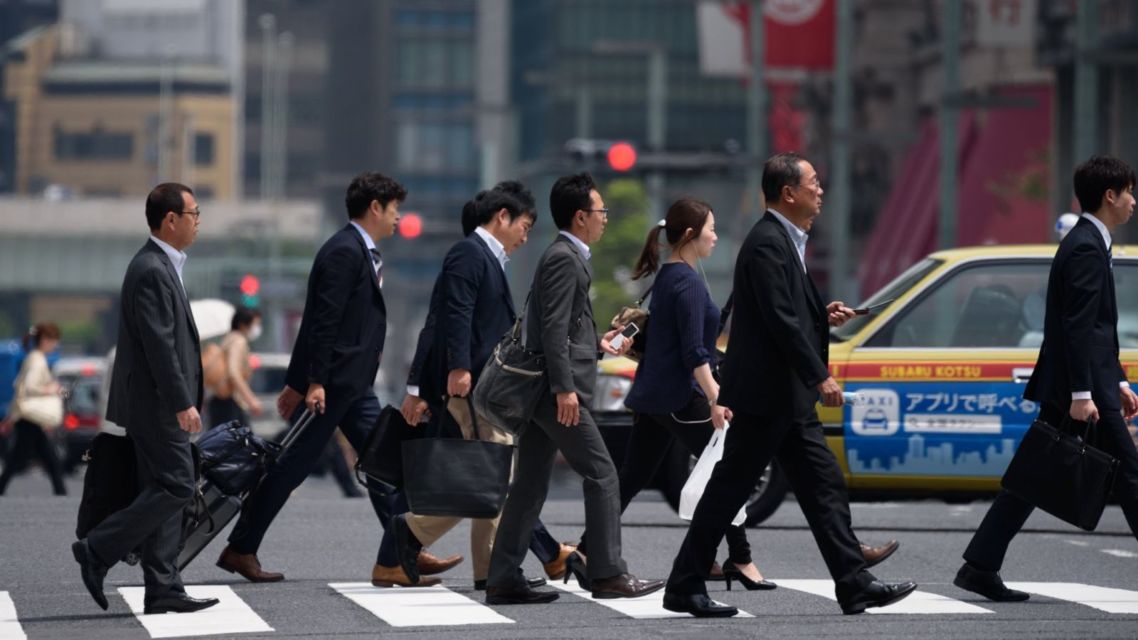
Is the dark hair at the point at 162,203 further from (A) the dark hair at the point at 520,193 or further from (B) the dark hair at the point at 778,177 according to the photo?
(B) the dark hair at the point at 778,177

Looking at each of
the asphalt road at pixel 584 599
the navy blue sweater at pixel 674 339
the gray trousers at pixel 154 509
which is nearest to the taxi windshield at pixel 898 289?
the asphalt road at pixel 584 599

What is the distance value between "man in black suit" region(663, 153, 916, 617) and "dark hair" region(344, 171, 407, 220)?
7.79 ft

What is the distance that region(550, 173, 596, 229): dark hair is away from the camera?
33.3 feet

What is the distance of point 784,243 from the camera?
30.5ft

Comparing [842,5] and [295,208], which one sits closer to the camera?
[842,5]

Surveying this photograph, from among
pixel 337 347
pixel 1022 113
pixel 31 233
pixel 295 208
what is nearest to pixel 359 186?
pixel 337 347

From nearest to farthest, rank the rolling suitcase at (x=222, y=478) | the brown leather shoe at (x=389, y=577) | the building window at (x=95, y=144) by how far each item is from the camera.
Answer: the rolling suitcase at (x=222, y=478) → the brown leather shoe at (x=389, y=577) → the building window at (x=95, y=144)

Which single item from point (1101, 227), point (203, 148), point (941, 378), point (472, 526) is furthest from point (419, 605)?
point (203, 148)

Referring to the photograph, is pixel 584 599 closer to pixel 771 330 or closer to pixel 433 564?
pixel 433 564

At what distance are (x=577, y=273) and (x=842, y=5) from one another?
79.9ft

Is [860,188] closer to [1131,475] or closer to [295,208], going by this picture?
[1131,475]

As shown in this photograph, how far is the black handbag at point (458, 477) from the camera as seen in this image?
1024cm

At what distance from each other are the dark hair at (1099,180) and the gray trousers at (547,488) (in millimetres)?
2140

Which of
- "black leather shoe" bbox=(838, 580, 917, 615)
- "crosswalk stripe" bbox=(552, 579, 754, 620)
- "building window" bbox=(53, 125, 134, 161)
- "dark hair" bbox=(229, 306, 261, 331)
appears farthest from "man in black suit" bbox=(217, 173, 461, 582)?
"building window" bbox=(53, 125, 134, 161)
